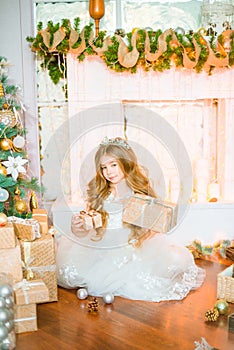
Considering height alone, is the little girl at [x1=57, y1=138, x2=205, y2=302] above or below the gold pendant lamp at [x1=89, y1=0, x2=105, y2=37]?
below

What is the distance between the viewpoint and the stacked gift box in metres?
2.61

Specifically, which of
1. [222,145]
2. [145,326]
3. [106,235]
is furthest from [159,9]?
[145,326]

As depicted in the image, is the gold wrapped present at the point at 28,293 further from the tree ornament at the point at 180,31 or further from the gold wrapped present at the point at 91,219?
the tree ornament at the point at 180,31

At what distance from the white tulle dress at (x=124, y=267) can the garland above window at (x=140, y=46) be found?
1.16 m

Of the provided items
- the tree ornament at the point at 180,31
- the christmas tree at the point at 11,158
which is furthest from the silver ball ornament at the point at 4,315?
the tree ornament at the point at 180,31

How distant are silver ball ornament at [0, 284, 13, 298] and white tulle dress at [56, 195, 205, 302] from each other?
729 millimetres

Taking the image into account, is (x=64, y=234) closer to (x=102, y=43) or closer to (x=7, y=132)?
(x=7, y=132)

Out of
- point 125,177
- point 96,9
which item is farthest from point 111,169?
point 96,9

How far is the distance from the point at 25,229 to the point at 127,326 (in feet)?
2.74

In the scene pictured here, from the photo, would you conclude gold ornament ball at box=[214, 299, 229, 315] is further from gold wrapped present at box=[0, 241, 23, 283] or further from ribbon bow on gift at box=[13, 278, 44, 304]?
gold wrapped present at box=[0, 241, 23, 283]

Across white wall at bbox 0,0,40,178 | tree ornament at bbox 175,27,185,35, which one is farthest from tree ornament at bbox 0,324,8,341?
tree ornament at bbox 175,27,185,35

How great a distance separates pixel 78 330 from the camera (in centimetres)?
263

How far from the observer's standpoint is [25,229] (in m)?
2.96

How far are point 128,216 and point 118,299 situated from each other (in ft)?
1.68
